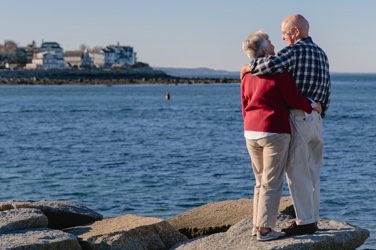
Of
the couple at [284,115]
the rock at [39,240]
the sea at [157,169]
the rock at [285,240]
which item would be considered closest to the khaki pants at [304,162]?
the couple at [284,115]

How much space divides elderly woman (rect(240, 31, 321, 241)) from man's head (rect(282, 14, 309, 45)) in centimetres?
24

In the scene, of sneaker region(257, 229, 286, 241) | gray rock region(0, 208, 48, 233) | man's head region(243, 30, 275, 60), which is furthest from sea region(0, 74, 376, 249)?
gray rock region(0, 208, 48, 233)

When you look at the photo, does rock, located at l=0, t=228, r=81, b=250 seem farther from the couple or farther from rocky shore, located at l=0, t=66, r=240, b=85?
rocky shore, located at l=0, t=66, r=240, b=85

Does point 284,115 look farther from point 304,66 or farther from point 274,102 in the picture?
point 304,66

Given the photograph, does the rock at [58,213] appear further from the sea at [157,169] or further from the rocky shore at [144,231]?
the sea at [157,169]

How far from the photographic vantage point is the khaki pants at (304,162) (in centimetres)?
704

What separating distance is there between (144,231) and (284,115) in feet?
6.03

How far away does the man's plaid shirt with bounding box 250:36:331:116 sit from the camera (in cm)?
687

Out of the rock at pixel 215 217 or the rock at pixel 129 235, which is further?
the rock at pixel 215 217

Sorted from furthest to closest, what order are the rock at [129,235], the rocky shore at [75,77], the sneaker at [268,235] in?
the rocky shore at [75,77], the rock at [129,235], the sneaker at [268,235]

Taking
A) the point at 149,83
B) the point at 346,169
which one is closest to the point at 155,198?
the point at 346,169

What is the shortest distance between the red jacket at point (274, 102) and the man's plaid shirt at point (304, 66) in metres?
0.11

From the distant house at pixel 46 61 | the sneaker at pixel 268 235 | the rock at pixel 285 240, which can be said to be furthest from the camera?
the distant house at pixel 46 61

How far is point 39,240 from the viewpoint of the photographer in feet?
23.1
